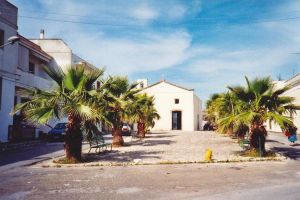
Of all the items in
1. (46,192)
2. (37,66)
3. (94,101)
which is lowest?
(46,192)

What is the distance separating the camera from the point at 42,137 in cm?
3011

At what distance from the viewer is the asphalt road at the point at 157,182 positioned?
28.1 feet

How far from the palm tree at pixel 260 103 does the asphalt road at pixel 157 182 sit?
2388 millimetres

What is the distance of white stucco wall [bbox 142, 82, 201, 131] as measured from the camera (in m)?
53.2

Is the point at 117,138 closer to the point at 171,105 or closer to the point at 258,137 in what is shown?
the point at 258,137

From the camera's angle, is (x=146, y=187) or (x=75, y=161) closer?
(x=146, y=187)

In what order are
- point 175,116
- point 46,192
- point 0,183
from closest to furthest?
point 46,192 → point 0,183 → point 175,116

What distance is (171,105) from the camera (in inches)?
2122

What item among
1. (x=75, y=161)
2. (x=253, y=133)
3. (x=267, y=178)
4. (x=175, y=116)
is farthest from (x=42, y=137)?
(x=175, y=116)

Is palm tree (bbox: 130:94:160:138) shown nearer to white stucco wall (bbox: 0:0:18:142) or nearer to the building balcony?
white stucco wall (bbox: 0:0:18:142)

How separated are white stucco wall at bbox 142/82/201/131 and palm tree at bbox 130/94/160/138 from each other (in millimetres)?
16600

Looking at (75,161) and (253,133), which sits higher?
(253,133)

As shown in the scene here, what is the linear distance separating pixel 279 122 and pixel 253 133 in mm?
1723

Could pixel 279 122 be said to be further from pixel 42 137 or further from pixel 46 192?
pixel 42 137
